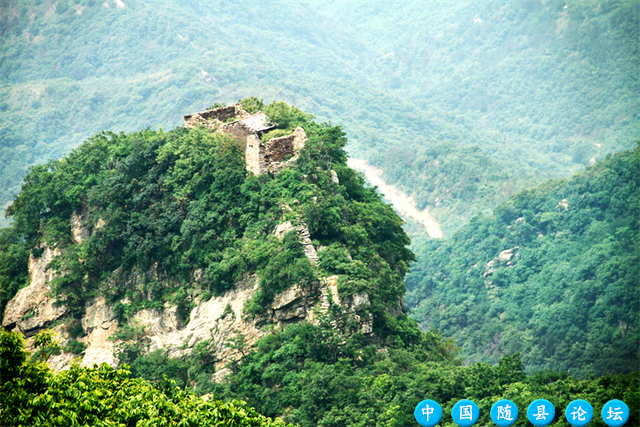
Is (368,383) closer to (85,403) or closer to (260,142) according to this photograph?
(85,403)

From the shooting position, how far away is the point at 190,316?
1304 inches

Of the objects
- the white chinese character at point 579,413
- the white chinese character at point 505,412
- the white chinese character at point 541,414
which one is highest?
the white chinese character at point 579,413

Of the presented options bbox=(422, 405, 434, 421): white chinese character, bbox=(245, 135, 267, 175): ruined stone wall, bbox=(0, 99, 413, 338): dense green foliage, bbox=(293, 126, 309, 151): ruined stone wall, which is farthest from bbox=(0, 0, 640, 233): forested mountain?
bbox=(422, 405, 434, 421): white chinese character

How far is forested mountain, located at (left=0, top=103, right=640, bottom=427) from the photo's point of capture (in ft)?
85.5

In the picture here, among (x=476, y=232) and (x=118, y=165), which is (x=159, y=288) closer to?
(x=118, y=165)

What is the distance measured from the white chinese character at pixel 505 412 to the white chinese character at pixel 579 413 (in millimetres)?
1854

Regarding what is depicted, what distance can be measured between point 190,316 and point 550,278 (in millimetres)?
38839

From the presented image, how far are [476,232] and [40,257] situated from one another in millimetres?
47524

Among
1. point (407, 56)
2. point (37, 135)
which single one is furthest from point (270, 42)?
point (37, 135)

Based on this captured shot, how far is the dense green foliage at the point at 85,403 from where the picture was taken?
742 inches

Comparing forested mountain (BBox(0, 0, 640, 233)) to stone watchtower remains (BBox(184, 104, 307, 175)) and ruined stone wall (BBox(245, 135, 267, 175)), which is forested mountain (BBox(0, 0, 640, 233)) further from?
ruined stone wall (BBox(245, 135, 267, 175))

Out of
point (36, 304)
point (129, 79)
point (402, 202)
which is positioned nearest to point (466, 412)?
point (36, 304)

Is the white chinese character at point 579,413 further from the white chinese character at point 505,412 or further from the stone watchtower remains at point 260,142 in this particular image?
the stone watchtower remains at point 260,142

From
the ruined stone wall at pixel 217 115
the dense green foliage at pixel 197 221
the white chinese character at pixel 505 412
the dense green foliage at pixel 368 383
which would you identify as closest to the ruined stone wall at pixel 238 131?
the dense green foliage at pixel 197 221
